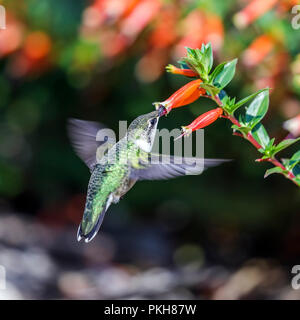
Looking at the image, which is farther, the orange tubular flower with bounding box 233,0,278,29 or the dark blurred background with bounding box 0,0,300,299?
the dark blurred background with bounding box 0,0,300,299

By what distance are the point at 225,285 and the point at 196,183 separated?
797 mm

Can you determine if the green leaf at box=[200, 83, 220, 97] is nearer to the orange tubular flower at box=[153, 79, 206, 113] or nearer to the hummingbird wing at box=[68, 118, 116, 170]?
the orange tubular flower at box=[153, 79, 206, 113]

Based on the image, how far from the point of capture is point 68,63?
341 cm

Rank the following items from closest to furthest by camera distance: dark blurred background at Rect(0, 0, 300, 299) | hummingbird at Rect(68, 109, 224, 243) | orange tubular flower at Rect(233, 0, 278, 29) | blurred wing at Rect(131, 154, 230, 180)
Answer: blurred wing at Rect(131, 154, 230, 180) → hummingbird at Rect(68, 109, 224, 243) → orange tubular flower at Rect(233, 0, 278, 29) → dark blurred background at Rect(0, 0, 300, 299)

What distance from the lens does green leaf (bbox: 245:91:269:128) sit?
4.49 ft

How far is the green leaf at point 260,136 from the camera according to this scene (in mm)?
1383

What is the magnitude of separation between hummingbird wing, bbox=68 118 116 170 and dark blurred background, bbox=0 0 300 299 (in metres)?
0.98

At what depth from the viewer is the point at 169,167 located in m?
1.32

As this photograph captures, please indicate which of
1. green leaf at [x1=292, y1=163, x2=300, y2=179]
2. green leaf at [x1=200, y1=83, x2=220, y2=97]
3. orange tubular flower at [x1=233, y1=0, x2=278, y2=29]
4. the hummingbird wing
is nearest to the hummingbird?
the hummingbird wing

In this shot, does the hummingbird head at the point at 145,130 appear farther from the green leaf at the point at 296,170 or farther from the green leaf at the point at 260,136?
the green leaf at the point at 296,170

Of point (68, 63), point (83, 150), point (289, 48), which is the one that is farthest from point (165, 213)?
point (83, 150)

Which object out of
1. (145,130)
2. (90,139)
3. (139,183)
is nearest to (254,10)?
(90,139)

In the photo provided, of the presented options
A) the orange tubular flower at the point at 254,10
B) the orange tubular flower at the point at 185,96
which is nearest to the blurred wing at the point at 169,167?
the orange tubular flower at the point at 185,96

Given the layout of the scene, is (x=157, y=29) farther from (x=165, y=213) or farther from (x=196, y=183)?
(x=165, y=213)
